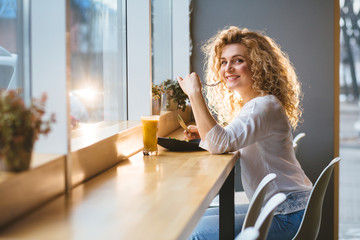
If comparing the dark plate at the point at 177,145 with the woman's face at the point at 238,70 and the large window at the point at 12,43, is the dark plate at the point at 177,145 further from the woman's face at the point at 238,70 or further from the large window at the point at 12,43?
the large window at the point at 12,43

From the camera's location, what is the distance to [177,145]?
2.25 m

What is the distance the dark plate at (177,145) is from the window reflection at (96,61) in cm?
37

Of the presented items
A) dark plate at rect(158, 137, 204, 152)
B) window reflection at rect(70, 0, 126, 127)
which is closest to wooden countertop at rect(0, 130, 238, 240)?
dark plate at rect(158, 137, 204, 152)

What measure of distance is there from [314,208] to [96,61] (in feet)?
4.06

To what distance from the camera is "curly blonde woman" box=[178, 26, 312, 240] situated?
2.04 metres

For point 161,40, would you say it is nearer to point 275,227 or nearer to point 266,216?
point 275,227

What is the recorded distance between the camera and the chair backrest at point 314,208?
5.83ft

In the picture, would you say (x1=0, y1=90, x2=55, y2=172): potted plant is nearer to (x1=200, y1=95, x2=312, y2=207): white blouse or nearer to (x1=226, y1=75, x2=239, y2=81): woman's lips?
(x1=200, y1=95, x2=312, y2=207): white blouse

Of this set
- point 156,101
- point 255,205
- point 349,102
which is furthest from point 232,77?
point 349,102

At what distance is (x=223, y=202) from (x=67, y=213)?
3.68ft

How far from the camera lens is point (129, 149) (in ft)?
6.86

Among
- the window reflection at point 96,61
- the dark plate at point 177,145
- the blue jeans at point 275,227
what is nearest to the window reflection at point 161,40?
the window reflection at point 96,61

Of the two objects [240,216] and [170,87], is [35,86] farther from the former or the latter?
[170,87]

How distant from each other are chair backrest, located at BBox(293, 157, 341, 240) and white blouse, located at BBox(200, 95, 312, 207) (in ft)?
0.81
